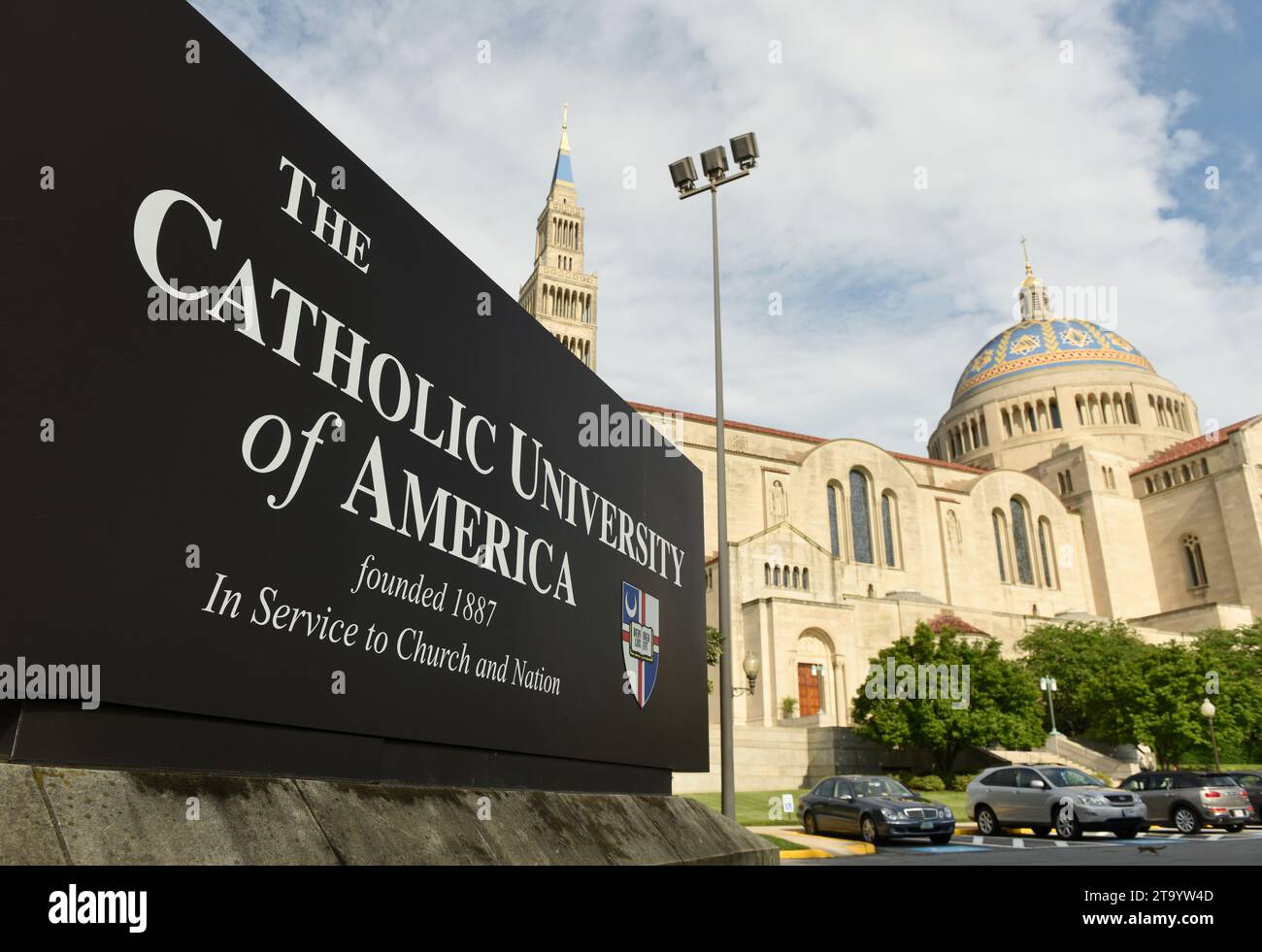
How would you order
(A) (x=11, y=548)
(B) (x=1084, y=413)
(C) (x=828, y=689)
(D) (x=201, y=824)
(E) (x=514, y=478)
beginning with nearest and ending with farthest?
(A) (x=11, y=548), (D) (x=201, y=824), (E) (x=514, y=478), (C) (x=828, y=689), (B) (x=1084, y=413)

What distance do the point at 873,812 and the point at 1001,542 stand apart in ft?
175

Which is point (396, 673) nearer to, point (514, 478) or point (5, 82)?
point (514, 478)

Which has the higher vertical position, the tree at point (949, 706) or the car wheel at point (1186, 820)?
the tree at point (949, 706)

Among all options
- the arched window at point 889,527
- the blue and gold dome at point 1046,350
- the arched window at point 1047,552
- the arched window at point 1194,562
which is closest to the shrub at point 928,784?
the arched window at point 889,527

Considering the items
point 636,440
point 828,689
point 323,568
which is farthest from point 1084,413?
point 323,568

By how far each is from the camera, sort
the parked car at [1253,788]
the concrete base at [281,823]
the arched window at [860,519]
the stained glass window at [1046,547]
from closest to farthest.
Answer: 1. the concrete base at [281,823]
2. the parked car at [1253,788]
3. the arched window at [860,519]
4. the stained glass window at [1046,547]

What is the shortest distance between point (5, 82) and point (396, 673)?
391 centimetres

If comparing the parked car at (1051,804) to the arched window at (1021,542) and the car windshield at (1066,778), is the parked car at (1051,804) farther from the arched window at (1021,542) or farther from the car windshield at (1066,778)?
the arched window at (1021,542)

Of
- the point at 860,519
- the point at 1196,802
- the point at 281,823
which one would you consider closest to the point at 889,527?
the point at 860,519

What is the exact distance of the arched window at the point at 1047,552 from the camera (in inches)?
2623

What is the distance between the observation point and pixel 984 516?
64.2 m

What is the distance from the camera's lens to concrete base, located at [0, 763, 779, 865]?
370 cm

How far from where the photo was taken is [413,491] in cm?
644

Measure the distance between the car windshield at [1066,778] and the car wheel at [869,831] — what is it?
3.41 metres
